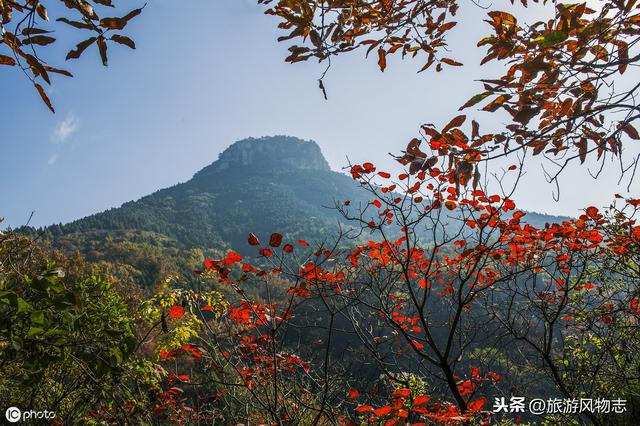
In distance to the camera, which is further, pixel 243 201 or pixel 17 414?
pixel 243 201

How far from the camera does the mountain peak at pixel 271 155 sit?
147m

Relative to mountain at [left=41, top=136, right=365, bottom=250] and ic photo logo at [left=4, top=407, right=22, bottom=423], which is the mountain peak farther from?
ic photo logo at [left=4, top=407, right=22, bottom=423]

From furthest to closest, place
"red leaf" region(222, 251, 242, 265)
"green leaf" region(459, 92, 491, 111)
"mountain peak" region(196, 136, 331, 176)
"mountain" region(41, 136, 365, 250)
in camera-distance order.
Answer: "mountain peak" region(196, 136, 331, 176)
"mountain" region(41, 136, 365, 250)
"red leaf" region(222, 251, 242, 265)
"green leaf" region(459, 92, 491, 111)

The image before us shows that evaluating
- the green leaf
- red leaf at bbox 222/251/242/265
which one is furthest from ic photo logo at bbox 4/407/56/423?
the green leaf

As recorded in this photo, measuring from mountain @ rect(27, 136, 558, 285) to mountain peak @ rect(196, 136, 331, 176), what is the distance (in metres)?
0.41

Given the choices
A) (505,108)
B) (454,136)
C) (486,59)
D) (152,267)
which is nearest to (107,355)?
(454,136)

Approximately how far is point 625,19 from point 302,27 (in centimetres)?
116

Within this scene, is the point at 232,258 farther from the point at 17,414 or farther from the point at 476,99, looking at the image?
the point at 476,99

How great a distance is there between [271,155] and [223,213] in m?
53.7

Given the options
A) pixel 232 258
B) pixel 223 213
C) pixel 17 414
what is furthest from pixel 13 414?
pixel 223 213

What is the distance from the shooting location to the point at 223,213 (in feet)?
348

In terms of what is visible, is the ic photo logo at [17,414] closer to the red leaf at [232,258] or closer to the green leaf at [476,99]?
the red leaf at [232,258]

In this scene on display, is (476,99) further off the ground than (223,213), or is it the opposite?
(223,213)

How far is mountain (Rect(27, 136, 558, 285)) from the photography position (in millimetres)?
50400
